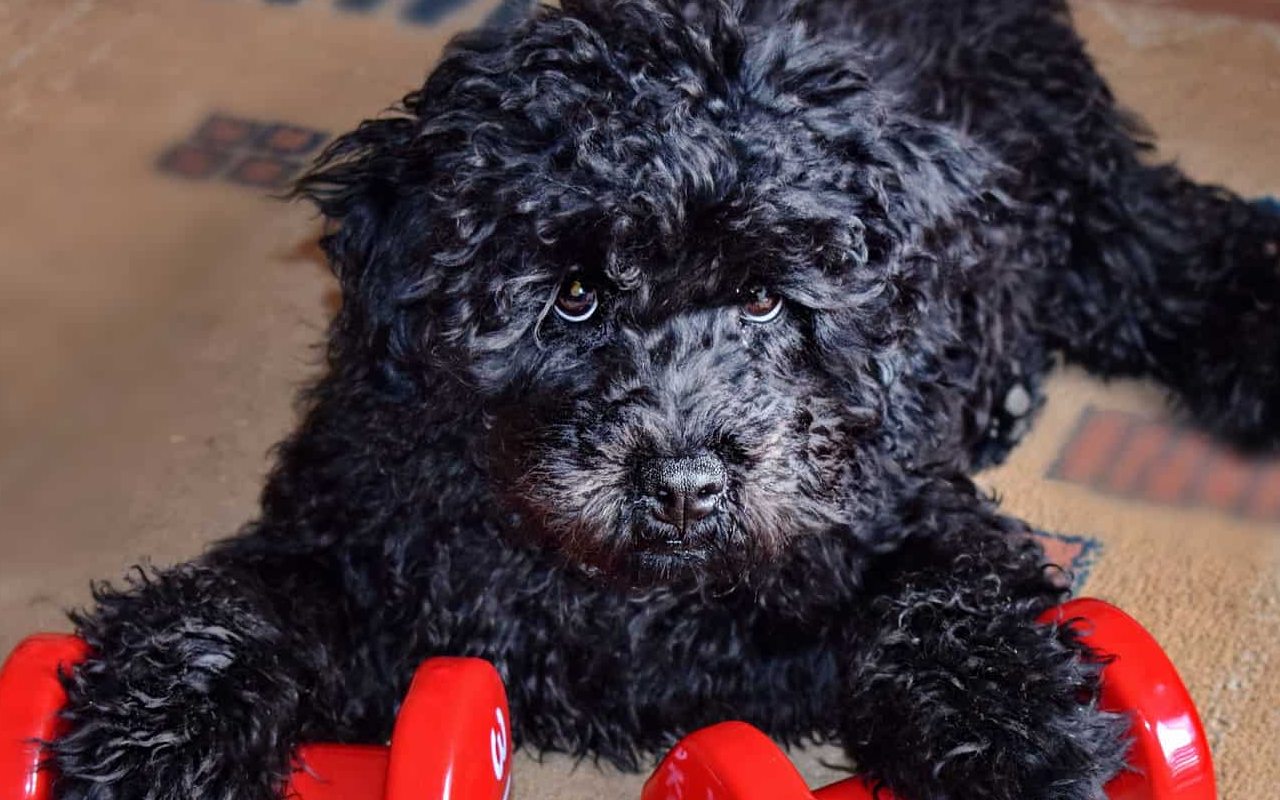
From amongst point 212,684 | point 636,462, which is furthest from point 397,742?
point 636,462

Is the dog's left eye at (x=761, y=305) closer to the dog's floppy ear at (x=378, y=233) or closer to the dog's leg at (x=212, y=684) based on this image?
the dog's floppy ear at (x=378, y=233)

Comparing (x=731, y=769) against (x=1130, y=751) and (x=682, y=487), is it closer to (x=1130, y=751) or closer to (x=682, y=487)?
(x=682, y=487)

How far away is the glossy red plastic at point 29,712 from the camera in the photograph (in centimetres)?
249

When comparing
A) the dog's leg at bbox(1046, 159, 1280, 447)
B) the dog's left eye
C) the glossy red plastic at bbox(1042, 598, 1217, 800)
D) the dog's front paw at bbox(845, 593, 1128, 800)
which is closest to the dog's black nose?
the dog's left eye

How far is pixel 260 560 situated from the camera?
3.04 meters

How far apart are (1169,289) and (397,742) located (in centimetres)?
244

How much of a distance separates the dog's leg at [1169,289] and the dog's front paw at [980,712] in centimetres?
144

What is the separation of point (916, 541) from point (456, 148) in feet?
3.62

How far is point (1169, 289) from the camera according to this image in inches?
159

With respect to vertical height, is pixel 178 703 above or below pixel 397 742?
below

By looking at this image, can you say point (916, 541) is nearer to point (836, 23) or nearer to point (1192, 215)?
point (836, 23)

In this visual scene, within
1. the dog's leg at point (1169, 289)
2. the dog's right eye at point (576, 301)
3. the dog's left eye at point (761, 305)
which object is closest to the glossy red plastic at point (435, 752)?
the dog's right eye at point (576, 301)

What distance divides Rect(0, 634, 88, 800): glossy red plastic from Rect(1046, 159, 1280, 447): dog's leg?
2.53 m

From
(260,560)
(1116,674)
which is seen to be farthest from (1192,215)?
(260,560)
